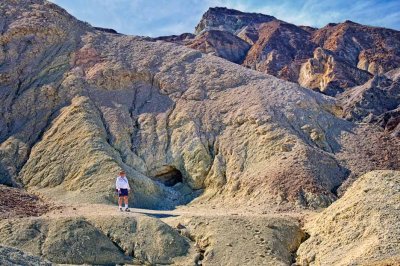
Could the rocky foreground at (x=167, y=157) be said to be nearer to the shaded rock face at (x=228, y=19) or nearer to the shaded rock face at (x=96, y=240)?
the shaded rock face at (x=96, y=240)

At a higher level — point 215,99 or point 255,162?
point 215,99

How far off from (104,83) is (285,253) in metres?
16.4

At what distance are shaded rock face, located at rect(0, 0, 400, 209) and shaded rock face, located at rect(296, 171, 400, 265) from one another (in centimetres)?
479

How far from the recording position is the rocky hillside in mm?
64688

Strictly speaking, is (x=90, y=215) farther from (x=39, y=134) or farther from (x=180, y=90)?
(x=180, y=90)

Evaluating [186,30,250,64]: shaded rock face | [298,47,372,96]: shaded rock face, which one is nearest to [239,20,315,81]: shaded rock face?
[186,30,250,64]: shaded rock face

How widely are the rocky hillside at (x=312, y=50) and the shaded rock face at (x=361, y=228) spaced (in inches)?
1727

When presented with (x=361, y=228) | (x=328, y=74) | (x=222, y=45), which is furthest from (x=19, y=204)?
(x=222, y=45)

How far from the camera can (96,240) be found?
13953 mm

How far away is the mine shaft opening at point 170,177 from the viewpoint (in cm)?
2401

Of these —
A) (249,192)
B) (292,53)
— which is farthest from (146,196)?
(292,53)

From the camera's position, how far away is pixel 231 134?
81.7 feet

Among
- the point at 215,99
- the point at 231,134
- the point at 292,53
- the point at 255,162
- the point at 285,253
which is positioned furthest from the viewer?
the point at 292,53

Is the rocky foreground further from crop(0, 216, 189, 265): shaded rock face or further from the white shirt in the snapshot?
the white shirt
